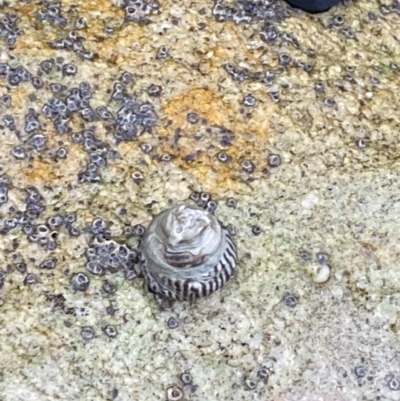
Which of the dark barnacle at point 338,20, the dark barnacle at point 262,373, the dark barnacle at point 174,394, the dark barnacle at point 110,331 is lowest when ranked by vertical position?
the dark barnacle at point 174,394

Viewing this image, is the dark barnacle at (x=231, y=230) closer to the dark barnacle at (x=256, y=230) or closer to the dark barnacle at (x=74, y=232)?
the dark barnacle at (x=256, y=230)

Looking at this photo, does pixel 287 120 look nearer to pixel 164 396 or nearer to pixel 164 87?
pixel 164 87

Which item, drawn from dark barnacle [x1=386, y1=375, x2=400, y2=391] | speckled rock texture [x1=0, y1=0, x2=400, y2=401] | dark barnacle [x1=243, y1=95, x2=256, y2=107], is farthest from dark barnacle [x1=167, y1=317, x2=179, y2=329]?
dark barnacle [x1=243, y1=95, x2=256, y2=107]

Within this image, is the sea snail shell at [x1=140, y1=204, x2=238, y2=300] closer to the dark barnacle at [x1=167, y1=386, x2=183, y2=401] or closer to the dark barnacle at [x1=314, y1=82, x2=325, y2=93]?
the dark barnacle at [x1=167, y1=386, x2=183, y2=401]

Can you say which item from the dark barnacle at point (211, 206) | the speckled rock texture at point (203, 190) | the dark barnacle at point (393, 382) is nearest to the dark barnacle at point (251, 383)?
the speckled rock texture at point (203, 190)

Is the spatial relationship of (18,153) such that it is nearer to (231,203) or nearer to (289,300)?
(231,203)

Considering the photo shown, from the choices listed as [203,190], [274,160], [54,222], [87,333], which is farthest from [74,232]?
[274,160]

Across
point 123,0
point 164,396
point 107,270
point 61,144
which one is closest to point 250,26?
point 123,0
